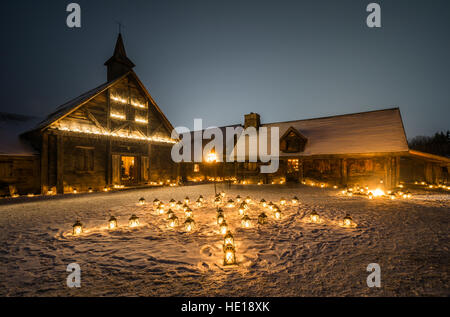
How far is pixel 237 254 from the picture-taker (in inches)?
175

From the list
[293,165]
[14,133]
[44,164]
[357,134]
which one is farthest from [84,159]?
[357,134]

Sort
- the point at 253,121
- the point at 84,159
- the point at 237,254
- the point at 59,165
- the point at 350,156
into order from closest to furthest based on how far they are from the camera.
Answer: the point at 237,254
the point at 59,165
the point at 84,159
the point at 350,156
the point at 253,121

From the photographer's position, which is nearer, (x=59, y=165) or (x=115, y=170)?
(x=59, y=165)

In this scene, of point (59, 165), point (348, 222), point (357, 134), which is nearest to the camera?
point (348, 222)

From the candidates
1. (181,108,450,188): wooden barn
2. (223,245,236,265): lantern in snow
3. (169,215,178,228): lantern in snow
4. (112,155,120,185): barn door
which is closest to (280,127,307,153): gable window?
(181,108,450,188): wooden barn

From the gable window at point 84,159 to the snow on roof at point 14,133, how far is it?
7.74 ft

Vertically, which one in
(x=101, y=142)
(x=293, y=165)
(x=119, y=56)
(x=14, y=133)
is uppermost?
(x=119, y=56)

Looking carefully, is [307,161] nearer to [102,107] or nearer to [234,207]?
[234,207]

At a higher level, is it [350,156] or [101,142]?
[101,142]

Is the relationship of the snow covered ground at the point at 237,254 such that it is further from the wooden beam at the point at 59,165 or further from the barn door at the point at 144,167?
the barn door at the point at 144,167

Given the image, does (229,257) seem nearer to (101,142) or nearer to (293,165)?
(101,142)

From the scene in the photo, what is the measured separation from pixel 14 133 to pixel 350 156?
25764 millimetres
